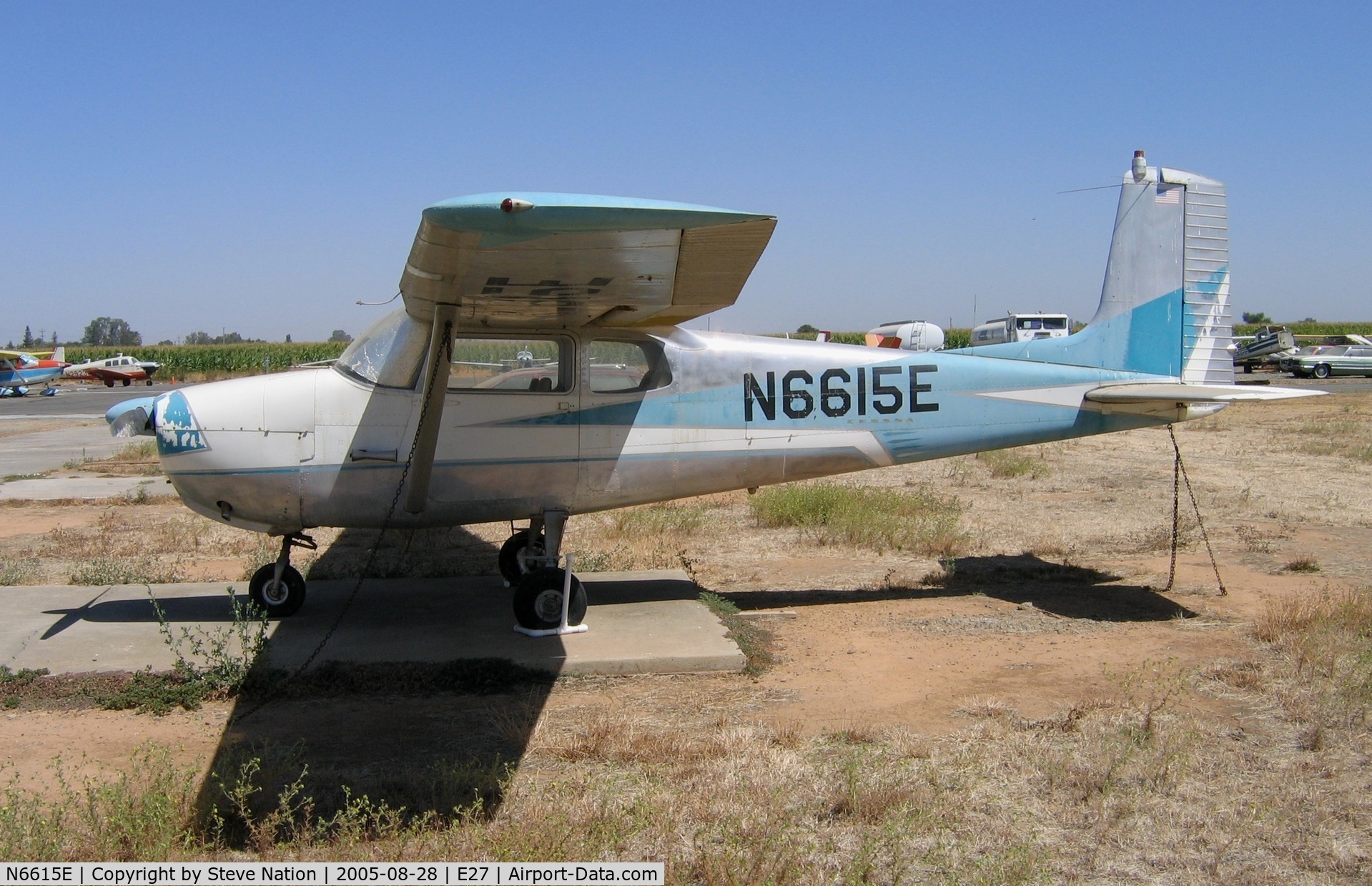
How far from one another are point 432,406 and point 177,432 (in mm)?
1884

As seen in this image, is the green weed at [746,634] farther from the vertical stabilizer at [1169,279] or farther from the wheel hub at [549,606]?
the vertical stabilizer at [1169,279]

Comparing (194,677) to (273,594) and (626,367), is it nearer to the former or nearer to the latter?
(273,594)

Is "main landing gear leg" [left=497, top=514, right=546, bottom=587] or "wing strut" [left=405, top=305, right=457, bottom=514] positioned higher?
"wing strut" [left=405, top=305, right=457, bottom=514]

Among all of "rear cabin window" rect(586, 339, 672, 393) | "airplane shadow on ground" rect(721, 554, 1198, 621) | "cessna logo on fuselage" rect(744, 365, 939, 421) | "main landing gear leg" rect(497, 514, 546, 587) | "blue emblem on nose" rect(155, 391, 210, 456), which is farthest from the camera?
"main landing gear leg" rect(497, 514, 546, 587)

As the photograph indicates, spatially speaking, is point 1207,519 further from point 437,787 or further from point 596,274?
point 437,787

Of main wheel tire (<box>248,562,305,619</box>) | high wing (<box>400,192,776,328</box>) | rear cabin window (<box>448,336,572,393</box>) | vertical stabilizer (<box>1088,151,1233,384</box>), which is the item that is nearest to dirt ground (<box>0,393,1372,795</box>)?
main wheel tire (<box>248,562,305,619</box>)

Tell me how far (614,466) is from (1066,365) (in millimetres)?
3761

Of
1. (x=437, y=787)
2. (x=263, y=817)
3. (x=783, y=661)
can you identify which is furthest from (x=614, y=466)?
(x=263, y=817)

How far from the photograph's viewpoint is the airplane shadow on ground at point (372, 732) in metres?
4.25

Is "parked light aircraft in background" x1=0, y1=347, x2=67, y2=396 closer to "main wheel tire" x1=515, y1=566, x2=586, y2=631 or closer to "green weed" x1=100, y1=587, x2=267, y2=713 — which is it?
"green weed" x1=100, y1=587, x2=267, y2=713

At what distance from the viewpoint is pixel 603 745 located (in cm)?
486

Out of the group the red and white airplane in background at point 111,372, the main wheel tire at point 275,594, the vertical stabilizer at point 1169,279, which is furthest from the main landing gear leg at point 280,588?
the red and white airplane in background at point 111,372

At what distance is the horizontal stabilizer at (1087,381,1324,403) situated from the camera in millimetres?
7172

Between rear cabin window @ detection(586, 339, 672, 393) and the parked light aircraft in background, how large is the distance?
160 feet
